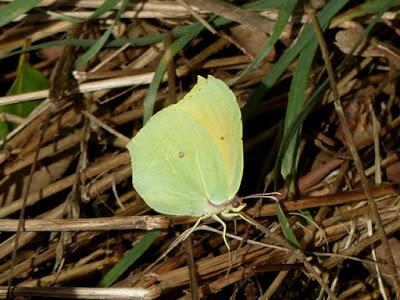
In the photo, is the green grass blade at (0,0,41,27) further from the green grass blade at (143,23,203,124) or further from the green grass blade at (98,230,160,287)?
the green grass blade at (98,230,160,287)

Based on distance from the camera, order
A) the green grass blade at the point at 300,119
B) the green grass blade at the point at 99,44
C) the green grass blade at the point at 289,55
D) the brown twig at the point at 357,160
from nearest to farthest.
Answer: the brown twig at the point at 357,160 → the green grass blade at the point at 300,119 → the green grass blade at the point at 289,55 → the green grass blade at the point at 99,44

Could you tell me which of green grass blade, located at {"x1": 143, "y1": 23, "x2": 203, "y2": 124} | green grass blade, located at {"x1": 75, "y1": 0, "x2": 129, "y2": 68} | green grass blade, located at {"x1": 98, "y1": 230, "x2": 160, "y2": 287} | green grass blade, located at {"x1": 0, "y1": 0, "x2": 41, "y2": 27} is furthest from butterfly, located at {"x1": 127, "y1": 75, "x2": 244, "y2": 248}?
green grass blade, located at {"x1": 0, "y1": 0, "x2": 41, "y2": 27}

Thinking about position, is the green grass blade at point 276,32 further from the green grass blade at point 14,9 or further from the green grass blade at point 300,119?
the green grass blade at point 14,9

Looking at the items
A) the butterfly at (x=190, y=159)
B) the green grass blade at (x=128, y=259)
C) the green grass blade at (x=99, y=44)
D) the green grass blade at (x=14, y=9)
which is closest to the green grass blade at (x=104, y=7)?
the green grass blade at (x=99, y=44)

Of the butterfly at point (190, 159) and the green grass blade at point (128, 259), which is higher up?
the butterfly at point (190, 159)

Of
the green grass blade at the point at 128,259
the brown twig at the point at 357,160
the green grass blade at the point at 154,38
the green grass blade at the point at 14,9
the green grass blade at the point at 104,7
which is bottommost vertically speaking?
the green grass blade at the point at 128,259

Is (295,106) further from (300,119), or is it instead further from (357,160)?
(357,160)

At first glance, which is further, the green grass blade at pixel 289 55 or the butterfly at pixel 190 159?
the green grass blade at pixel 289 55
